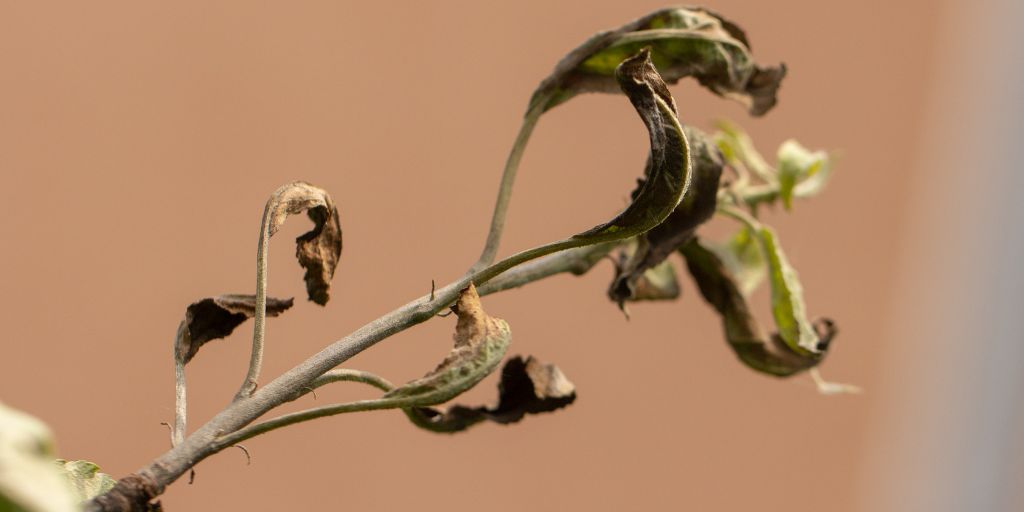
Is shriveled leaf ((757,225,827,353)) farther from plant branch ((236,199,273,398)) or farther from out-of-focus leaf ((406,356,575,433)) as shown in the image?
plant branch ((236,199,273,398))

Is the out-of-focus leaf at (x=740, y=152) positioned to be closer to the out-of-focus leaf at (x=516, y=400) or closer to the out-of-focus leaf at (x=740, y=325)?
the out-of-focus leaf at (x=740, y=325)

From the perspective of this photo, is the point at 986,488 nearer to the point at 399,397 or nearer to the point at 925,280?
the point at 925,280

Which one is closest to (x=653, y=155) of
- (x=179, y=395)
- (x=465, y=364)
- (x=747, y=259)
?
(x=465, y=364)

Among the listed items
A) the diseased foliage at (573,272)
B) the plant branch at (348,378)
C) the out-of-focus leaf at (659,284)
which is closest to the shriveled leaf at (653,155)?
the diseased foliage at (573,272)

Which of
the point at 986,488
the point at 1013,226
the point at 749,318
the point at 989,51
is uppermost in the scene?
the point at 989,51

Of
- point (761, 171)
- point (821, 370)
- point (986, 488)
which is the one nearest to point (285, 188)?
point (761, 171)
